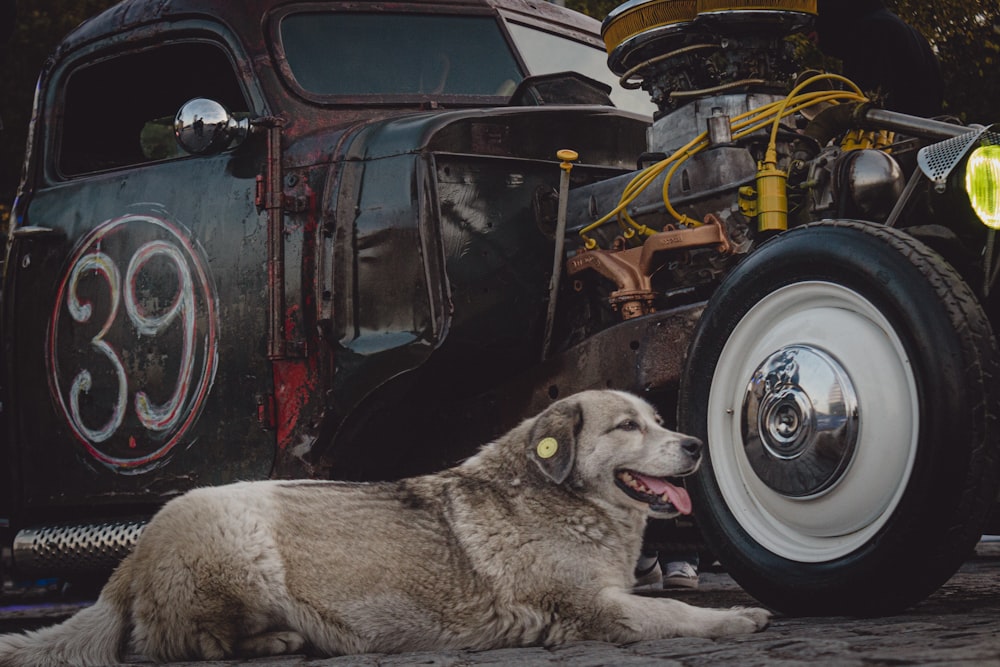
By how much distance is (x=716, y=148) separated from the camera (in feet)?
14.2

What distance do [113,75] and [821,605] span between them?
13.5 feet

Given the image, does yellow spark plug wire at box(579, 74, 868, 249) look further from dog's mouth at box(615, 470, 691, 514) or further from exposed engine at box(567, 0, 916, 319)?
dog's mouth at box(615, 470, 691, 514)

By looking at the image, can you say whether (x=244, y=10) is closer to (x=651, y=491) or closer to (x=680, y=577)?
(x=651, y=491)

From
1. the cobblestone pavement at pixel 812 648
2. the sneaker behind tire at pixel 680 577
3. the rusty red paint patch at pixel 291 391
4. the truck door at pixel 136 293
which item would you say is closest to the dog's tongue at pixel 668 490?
the cobblestone pavement at pixel 812 648

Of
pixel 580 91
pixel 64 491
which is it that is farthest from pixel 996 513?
pixel 64 491

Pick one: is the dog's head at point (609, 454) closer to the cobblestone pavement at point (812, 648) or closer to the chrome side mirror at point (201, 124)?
the cobblestone pavement at point (812, 648)

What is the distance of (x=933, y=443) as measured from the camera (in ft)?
10.3

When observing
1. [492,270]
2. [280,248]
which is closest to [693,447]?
[492,270]

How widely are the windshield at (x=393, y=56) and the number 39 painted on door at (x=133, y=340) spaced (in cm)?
90

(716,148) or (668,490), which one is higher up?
(716,148)

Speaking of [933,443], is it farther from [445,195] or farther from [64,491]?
[64,491]

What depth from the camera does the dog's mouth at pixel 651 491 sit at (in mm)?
4004

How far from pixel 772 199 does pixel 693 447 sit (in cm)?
86

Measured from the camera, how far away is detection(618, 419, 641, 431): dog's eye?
402 cm
